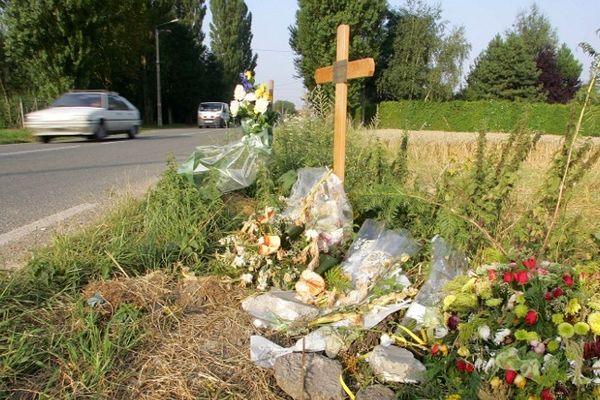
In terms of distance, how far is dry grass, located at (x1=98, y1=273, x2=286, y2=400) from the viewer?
1.84 metres

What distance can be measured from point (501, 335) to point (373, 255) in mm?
1002

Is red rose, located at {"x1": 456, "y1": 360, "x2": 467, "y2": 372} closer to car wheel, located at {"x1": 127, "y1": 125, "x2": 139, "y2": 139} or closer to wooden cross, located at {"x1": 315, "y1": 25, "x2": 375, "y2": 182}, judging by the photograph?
wooden cross, located at {"x1": 315, "y1": 25, "x2": 375, "y2": 182}

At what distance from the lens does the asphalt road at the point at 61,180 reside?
13.7 ft

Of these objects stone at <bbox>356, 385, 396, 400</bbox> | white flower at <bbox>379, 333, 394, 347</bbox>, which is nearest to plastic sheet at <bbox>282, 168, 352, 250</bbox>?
white flower at <bbox>379, 333, 394, 347</bbox>

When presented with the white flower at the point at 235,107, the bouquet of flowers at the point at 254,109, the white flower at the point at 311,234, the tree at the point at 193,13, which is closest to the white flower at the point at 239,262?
the white flower at the point at 311,234

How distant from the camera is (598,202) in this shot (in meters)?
4.04

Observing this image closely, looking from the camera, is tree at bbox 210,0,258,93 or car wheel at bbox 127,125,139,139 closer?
car wheel at bbox 127,125,139,139

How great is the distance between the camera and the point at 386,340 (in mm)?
2047

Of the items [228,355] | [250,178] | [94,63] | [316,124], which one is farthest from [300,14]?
[228,355]

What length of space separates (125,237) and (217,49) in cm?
5665

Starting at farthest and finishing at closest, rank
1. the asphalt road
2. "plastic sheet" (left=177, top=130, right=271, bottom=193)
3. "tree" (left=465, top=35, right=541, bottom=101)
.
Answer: "tree" (left=465, top=35, right=541, bottom=101), the asphalt road, "plastic sheet" (left=177, top=130, right=271, bottom=193)

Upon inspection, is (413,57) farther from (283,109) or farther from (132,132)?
(283,109)

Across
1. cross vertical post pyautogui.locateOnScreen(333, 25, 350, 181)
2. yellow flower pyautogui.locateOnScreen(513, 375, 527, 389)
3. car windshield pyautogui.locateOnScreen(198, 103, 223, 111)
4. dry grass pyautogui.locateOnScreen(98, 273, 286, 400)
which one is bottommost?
dry grass pyautogui.locateOnScreen(98, 273, 286, 400)

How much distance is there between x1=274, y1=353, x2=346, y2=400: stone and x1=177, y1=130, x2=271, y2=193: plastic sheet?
80.9 inches
